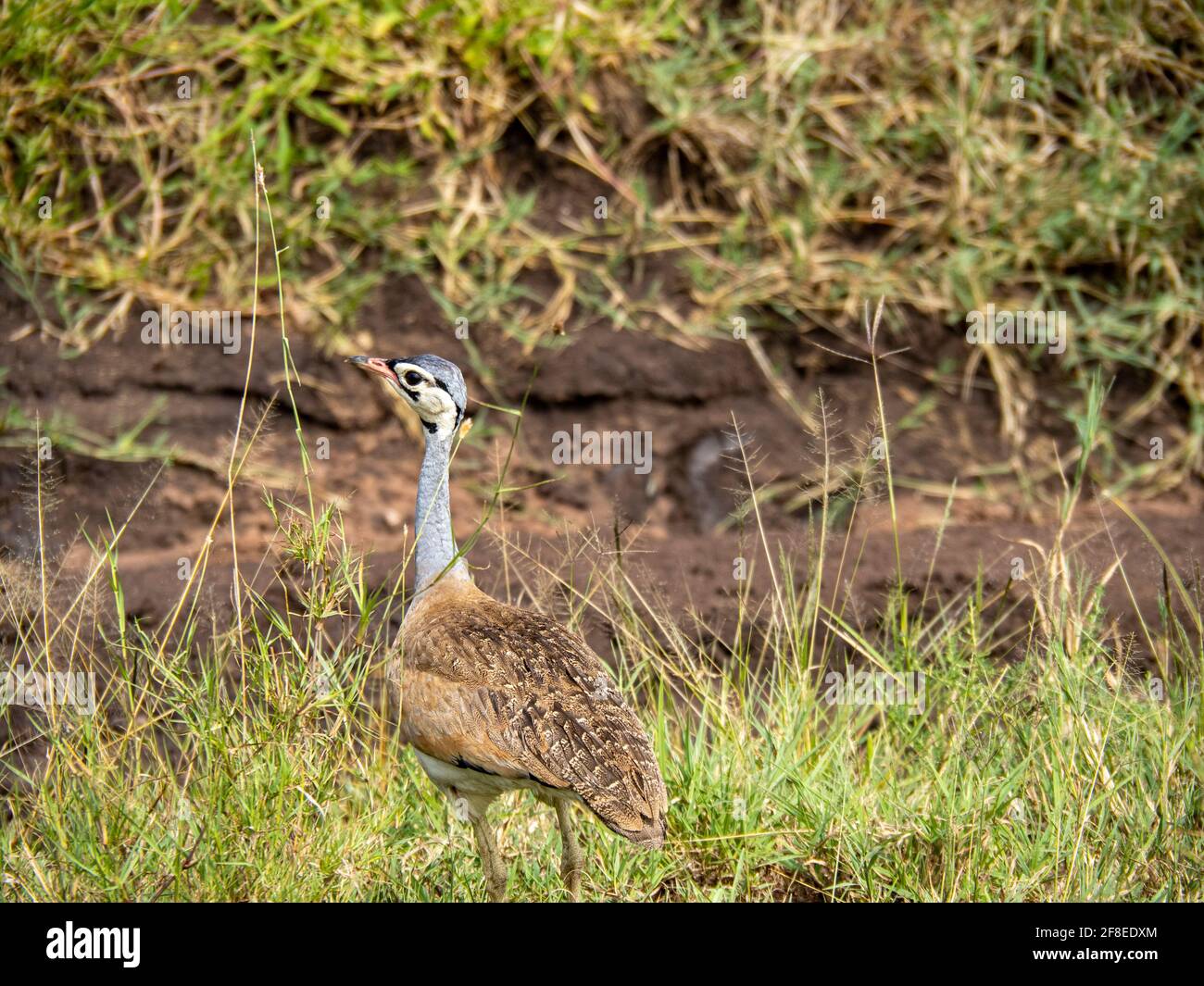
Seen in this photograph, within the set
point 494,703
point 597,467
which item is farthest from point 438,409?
point 597,467

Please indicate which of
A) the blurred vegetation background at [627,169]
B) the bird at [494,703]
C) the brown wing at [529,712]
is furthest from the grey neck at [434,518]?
the blurred vegetation background at [627,169]

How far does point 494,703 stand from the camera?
3354 millimetres

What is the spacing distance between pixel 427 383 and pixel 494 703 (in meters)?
0.86

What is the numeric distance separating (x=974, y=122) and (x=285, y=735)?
15.4ft

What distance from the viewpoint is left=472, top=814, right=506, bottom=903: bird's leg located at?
349cm

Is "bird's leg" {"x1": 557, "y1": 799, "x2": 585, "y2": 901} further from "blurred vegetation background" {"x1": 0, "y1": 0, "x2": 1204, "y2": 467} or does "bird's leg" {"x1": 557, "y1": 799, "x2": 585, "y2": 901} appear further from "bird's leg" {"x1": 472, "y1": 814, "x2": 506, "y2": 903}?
"blurred vegetation background" {"x1": 0, "y1": 0, "x2": 1204, "y2": 467}

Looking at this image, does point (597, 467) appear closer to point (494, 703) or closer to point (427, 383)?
point (427, 383)

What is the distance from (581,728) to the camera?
3270mm

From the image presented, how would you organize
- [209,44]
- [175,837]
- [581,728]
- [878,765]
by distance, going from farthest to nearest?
[209,44], [878,765], [175,837], [581,728]

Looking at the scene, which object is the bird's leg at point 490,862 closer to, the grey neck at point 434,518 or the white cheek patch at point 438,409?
the grey neck at point 434,518

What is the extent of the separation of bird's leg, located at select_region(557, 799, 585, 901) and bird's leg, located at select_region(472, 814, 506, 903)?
15 centimetres

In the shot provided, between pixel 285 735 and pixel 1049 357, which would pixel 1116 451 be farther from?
pixel 285 735

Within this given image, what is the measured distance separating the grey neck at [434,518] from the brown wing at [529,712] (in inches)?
7.8
